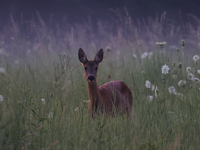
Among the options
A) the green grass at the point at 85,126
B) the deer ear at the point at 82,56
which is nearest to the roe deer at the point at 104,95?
the deer ear at the point at 82,56

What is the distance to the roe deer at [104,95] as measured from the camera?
369cm

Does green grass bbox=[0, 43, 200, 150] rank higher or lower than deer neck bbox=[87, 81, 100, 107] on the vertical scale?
lower

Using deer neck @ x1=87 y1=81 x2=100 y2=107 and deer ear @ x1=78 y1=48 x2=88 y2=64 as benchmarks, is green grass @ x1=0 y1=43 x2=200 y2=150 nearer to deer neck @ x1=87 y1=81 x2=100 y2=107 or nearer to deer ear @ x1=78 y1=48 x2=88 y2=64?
deer neck @ x1=87 y1=81 x2=100 y2=107

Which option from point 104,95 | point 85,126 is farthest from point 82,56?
point 85,126

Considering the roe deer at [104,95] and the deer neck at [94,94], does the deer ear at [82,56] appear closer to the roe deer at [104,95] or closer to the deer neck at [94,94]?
the roe deer at [104,95]

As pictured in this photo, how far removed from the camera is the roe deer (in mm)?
3693

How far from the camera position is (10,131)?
2.60m

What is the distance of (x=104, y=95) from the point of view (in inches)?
155

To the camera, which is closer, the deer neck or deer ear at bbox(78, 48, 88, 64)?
the deer neck

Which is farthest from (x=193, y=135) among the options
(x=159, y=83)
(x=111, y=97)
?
(x=159, y=83)

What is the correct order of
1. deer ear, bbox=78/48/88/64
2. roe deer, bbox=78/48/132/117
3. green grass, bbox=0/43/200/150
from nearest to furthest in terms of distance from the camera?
1. green grass, bbox=0/43/200/150
2. roe deer, bbox=78/48/132/117
3. deer ear, bbox=78/48/88/64

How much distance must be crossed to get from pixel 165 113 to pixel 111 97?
0.84 metres

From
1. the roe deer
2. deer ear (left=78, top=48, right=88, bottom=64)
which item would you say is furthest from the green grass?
deer ear (left=78, top=48, right=88, bottom=64)

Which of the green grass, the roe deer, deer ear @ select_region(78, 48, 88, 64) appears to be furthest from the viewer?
deer ear @ select_region(78, 48, 88, 64)
